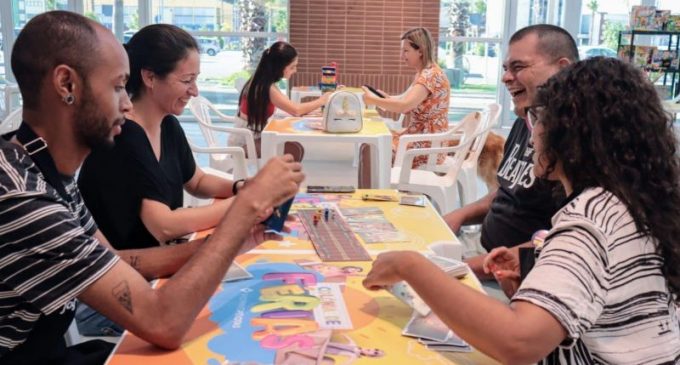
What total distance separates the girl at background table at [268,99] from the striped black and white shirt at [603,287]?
11.3ft

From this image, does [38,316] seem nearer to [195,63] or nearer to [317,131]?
[195,63]

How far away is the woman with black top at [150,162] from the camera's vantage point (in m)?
1.84

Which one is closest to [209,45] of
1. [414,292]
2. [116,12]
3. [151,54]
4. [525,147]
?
[116,12]

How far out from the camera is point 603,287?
1052mm

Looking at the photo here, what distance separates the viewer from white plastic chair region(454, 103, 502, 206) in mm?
4258

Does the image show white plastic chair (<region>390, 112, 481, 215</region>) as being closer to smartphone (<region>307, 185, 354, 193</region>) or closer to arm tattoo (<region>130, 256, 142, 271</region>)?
smartphone (<region>307, 185, 354, 193</region>)

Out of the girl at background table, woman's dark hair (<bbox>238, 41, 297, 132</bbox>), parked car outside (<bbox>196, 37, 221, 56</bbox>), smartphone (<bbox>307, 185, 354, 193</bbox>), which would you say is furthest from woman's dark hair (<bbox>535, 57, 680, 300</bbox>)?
parked car outside (<bbox>196, 37, 221, 56</bbox>)

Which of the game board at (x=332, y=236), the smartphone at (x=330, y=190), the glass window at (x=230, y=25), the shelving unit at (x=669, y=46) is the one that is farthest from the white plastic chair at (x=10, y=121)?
the shelving unit at (x=669, y=46)

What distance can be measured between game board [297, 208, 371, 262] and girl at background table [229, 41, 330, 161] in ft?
8.13

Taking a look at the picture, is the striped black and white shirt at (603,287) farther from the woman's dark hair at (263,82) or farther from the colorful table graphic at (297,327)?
the woman's dark hair at (263,82)

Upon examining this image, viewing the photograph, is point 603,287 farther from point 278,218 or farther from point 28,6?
point 28,6

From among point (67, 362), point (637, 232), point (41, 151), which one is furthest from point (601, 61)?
point (67, 362)

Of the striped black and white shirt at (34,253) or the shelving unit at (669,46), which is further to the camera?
the shelving unit at (669,46)

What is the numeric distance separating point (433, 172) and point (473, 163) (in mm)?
271
